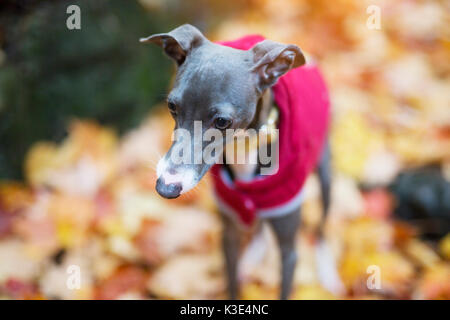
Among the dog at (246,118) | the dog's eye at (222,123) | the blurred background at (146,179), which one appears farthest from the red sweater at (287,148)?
the blurred background at (146,179)

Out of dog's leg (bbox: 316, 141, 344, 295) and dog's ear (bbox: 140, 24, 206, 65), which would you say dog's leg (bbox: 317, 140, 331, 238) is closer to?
dog's leg (bbox: 316, 141, 344, 295)

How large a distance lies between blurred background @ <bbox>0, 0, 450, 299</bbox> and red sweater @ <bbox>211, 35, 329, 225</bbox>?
70cm

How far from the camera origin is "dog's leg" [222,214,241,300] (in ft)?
7.02

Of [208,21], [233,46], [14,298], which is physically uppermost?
[208,21]

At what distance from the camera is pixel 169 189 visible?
138cm

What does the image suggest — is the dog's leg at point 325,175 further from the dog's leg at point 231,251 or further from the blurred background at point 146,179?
the dog's leg at point 231,251

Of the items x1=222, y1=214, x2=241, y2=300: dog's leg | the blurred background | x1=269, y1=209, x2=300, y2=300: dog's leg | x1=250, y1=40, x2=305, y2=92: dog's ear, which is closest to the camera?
x1=250, y1=40, x2=305, y2=92: dog's ear

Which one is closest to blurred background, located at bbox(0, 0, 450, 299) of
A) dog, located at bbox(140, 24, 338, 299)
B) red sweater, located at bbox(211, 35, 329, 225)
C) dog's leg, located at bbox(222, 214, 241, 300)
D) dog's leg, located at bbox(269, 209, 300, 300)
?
dog's leg, located at bbox(222, 214, 241, 300)

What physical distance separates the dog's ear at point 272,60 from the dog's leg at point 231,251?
2.46 feet

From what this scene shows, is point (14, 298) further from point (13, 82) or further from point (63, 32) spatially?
point (63, 32)
